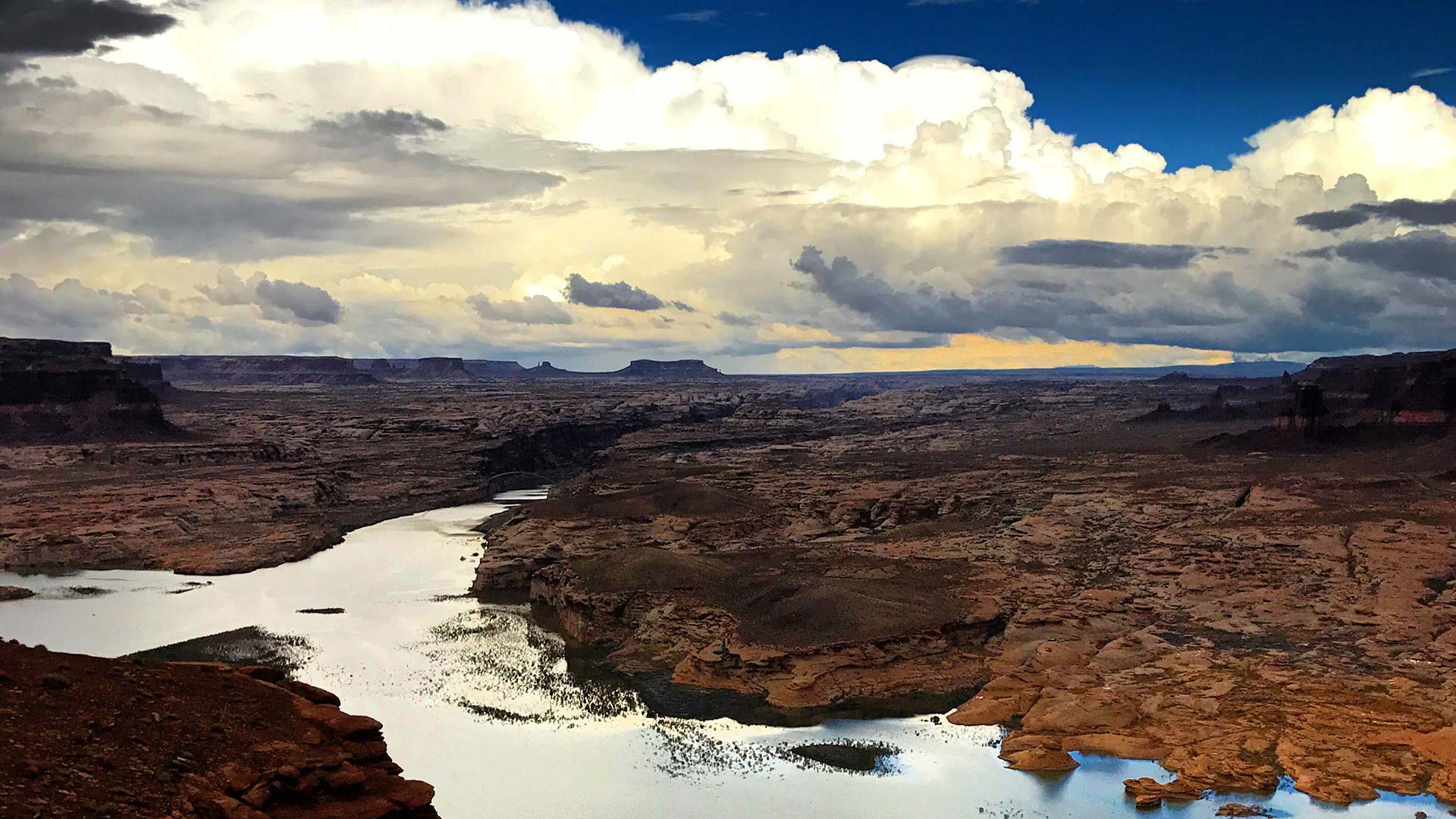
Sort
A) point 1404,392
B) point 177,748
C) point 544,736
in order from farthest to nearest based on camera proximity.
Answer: point 1404,392, point 544,736, point 177,748

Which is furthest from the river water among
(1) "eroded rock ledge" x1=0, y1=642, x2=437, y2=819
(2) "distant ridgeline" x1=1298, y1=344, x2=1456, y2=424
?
(2) "distant ridgeline" x1=1298, y1=344, x2=1456, y2=424

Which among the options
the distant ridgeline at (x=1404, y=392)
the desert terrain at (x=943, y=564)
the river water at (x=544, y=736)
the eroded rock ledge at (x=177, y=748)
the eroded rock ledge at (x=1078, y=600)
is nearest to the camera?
the eroded rock ledge at (x=177, y=748)

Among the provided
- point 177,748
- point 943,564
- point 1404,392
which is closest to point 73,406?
point 943,564

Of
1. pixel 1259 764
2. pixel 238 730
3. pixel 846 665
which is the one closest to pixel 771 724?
pixel 846 665

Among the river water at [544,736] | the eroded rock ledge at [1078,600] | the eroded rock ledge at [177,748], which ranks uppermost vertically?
the eroded rock ledge at [177,748]

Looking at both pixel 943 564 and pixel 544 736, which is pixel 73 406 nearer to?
pixel 943 564

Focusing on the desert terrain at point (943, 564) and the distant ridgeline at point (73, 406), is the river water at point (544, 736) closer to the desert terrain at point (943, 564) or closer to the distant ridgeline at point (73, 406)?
the desert terrain at point (943, 564)

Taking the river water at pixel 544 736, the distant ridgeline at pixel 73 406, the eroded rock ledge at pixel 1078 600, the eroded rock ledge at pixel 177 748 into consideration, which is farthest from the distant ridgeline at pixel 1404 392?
the distant ridgeline at pixel 73 406
